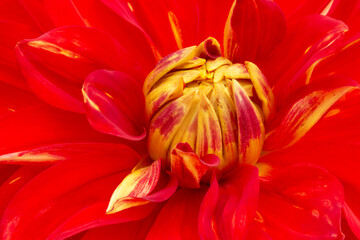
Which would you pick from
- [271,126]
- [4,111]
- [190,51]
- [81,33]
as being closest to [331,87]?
[271,126]

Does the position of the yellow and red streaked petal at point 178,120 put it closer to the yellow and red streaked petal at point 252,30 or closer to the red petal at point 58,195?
the red petal at point 58,195

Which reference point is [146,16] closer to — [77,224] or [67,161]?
[67,161]

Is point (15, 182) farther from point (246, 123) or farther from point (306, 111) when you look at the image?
point (306, 111)

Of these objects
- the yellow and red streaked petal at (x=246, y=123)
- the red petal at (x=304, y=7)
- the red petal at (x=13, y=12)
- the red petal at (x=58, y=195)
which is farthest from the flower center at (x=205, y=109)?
the red petal at (x=13, y=12)

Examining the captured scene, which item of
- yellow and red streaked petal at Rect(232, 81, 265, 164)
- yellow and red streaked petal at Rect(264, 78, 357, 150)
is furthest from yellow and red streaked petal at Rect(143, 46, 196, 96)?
yellow and red streaked petal at Rect(264, 78, 357, 150)

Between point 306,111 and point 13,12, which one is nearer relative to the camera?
point 306,111

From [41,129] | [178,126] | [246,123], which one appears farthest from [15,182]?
[246,123]

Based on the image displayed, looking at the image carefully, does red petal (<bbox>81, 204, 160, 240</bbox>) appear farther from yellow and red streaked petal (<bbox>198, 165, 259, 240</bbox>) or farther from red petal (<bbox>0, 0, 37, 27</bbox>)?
red petal (<bbox>0, 0, 37, 27</bbox>)
